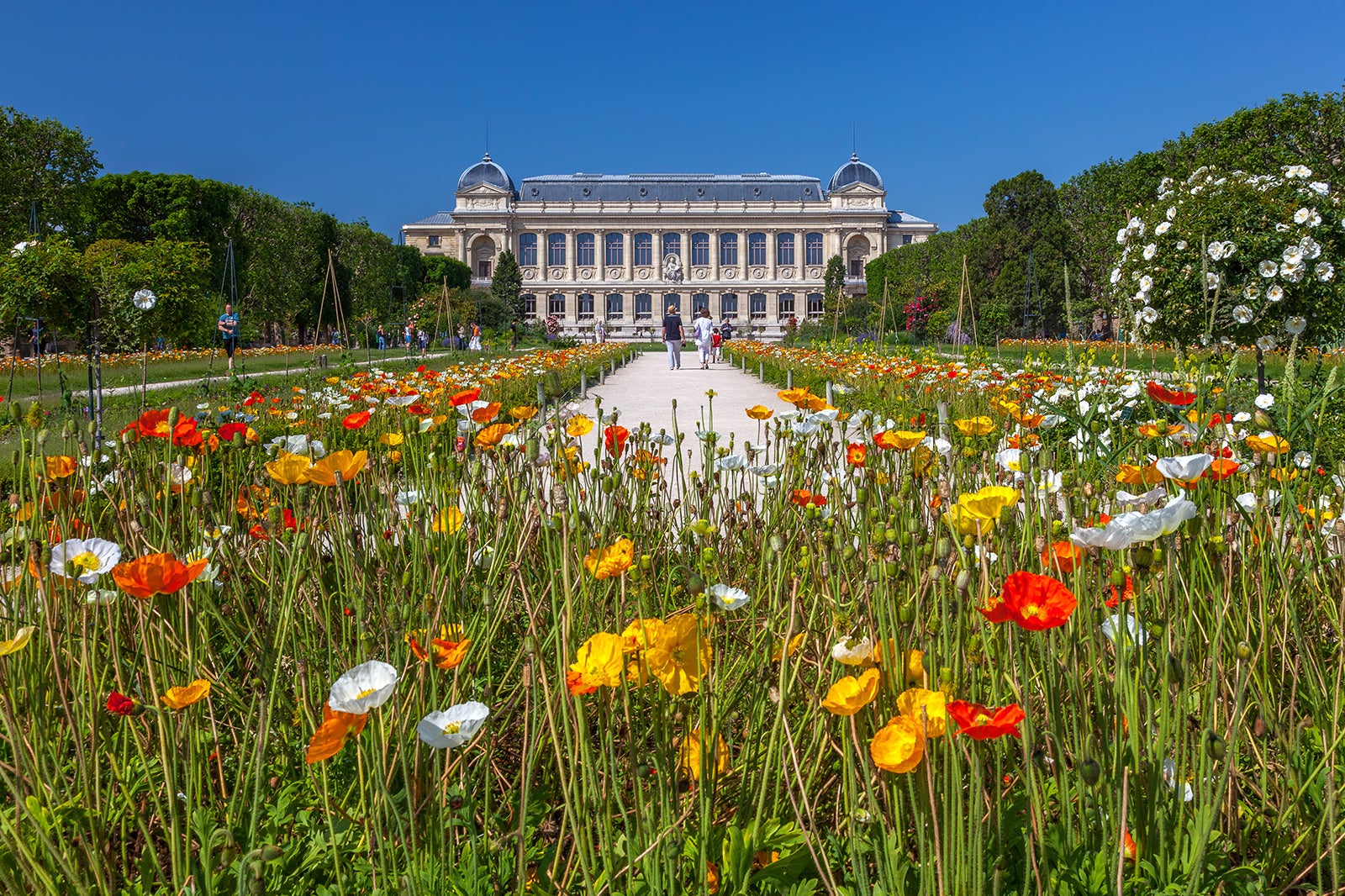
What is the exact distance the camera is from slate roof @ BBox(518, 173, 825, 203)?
5584 cm

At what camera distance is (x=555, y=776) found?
1.12m

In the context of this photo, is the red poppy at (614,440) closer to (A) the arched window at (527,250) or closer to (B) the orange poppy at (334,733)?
(B) the orange poppy at (334,733)

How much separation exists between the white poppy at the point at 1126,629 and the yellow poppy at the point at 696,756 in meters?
0.37

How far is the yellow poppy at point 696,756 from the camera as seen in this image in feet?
3.02

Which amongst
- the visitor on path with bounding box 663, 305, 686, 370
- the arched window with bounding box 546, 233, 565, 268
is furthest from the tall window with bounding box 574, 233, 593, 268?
the visitor on path with bounding box 663, 305, 686, 370

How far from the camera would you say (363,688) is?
0.66 meters

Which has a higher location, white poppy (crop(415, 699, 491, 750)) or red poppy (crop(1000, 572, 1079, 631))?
red poppy (crop(1000, 572, 1079, 631))

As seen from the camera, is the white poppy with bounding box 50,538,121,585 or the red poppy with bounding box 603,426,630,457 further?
the red poppy with bounding box 603,426,630,457

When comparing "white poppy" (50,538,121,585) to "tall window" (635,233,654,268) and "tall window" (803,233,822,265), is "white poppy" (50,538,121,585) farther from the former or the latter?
"tall window" (803,233,822,265)

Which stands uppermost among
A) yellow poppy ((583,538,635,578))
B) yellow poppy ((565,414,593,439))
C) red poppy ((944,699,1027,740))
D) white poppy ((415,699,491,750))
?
yellow poppy ((565,414,593,439))

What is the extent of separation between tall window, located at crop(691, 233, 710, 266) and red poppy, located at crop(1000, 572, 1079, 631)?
5361cm

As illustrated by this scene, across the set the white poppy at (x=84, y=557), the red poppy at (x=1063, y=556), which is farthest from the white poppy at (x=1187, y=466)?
the white poppy at (x=84, y=557)

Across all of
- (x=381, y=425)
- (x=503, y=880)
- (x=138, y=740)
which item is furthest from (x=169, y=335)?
(x=503, y=880)

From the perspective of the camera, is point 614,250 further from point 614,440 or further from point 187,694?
point 187,694
